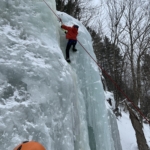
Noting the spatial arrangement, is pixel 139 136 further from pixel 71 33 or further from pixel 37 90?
pixel 37 90

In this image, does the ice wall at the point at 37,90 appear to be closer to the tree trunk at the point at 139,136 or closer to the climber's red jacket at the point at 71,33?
the climber's red jacket at the point at 71,33

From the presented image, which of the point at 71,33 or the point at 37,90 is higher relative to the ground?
the point at 71,33

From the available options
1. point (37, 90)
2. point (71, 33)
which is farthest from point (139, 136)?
point (37, 90)

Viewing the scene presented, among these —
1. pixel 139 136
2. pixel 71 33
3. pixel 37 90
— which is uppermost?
pixel 71 33

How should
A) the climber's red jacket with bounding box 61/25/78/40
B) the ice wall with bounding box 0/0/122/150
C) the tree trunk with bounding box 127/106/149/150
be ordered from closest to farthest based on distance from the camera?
the ice wall with bounding box 0/0/122/150 < the climber's red jacket with bounding box 61/25/78/40 < the tree trunk with bounding box 127/106/149/150

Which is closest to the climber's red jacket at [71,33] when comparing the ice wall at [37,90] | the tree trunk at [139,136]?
the ice wall at [37,90]

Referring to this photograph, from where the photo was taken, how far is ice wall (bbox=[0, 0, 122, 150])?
2.47 metres

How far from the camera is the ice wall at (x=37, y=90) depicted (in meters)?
2.47

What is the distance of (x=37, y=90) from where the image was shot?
278 cm

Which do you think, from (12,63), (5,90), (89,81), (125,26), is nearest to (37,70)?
(12,63)

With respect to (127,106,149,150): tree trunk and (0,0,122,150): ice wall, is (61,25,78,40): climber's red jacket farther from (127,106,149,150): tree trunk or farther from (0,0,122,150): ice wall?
(127,106,149,150): tree trunk

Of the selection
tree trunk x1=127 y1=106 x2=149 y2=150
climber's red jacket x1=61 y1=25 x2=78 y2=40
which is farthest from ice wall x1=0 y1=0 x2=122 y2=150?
tree trunk x1=127 y1=106 x2=149 y2=150

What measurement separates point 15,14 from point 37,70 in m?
1.31

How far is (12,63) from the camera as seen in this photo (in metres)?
2.83
